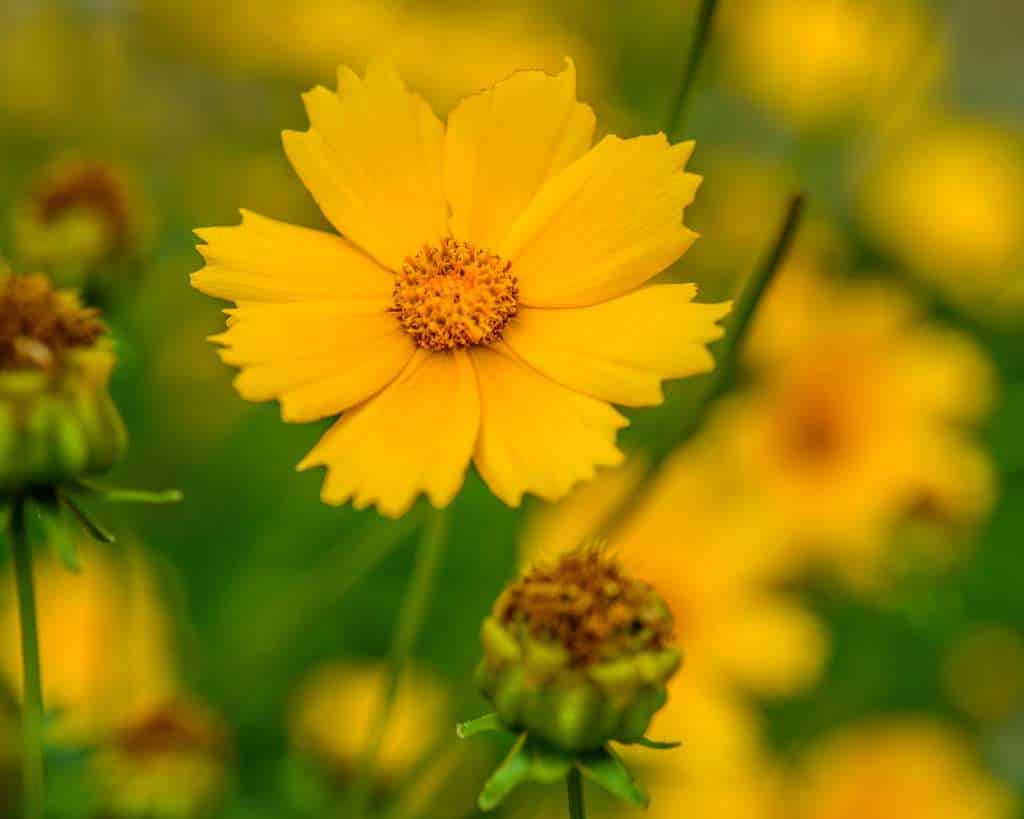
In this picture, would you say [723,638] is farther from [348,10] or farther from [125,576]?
[348,10]

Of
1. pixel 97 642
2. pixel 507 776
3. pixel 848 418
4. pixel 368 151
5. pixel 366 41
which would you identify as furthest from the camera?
pixel 366 41

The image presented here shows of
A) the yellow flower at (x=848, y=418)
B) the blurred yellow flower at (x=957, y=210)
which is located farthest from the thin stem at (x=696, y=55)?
the blurred yellow flower at (x=957, y=210)

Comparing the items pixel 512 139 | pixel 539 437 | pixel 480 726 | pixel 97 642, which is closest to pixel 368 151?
pixel 512 139

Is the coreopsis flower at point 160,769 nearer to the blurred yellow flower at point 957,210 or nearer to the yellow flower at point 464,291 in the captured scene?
the yellow flower at point 464,291

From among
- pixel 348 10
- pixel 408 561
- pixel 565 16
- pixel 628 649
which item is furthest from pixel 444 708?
pixel 565 16

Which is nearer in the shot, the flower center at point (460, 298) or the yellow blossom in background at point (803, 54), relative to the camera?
the flower center at point (460, 298)

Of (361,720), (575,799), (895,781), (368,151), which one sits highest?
(368,151)

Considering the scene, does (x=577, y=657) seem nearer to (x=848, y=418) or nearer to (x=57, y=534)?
(x=57, y=534)
